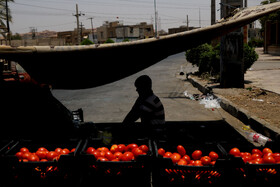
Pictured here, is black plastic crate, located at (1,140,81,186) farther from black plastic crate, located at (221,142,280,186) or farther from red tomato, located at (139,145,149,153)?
black plastic crate, located at (221,142,280,186)

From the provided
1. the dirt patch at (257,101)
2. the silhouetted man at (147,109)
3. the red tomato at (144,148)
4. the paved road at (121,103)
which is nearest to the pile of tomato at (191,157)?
the red tomato at (144,148)

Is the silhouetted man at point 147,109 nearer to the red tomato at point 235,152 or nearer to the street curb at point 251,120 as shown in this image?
the red tomato at point 235,152

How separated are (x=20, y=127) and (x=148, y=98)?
169 cm

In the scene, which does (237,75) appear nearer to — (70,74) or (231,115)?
(231,115)

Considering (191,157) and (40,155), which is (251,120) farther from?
(40,155)

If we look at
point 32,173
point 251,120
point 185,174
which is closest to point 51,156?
point 32,173

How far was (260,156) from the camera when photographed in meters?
2.75

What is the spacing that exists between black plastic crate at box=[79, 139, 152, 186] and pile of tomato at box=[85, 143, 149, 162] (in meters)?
0.34

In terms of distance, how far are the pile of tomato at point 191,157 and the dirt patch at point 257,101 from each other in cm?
339

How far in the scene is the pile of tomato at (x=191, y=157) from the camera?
108 inches

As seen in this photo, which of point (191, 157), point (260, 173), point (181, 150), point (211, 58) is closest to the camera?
point (260, 173)

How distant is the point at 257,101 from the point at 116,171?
22.1ft

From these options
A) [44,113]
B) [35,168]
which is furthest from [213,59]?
[35,168]

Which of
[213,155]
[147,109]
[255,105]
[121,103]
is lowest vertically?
[121,103]
